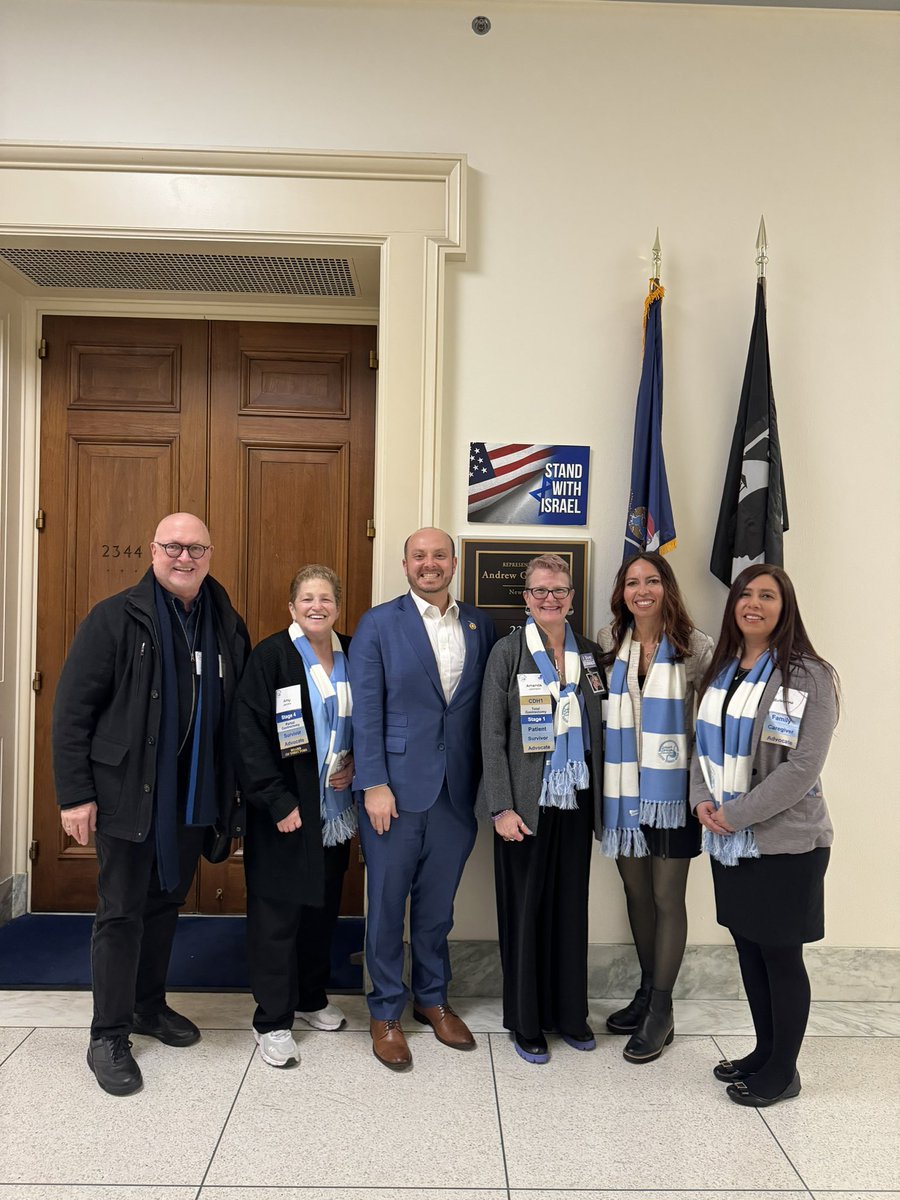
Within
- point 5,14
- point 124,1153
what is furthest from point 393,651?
point 5,14

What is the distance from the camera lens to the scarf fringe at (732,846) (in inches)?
103

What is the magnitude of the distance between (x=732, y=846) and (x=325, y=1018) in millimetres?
1588

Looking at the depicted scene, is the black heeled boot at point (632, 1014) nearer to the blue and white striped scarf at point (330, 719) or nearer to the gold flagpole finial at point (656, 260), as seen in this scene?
the blue and white striped scarf at point (330, 719)

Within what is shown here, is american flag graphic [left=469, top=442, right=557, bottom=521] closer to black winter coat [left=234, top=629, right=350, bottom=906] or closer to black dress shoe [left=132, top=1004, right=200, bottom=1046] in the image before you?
black winter coat [left=234, top=629, right=350, bottom=906]

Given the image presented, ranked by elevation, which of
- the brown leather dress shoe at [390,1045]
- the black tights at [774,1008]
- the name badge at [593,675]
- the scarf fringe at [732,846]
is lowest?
the brown leather dress shoe at [390,1045]

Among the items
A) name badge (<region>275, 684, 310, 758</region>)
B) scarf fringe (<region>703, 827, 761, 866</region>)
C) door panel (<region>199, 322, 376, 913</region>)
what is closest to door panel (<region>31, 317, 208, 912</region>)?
door panel (<region>199, 322, 376, 913</region>)

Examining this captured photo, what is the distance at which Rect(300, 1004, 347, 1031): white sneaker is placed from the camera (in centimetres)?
310

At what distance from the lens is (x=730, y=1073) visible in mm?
2803

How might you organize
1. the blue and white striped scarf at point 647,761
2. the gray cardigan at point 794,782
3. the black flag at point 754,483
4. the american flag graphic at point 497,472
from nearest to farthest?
the gray cardigan at point 794,782 → the blue and white striped scarf at point 647,761 → the black flag at point 754,483 → the american flag graphic at point 497,472

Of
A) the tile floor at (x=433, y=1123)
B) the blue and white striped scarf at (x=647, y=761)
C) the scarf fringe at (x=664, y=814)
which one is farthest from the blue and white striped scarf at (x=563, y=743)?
the tile floor at (x=433, y=1123)

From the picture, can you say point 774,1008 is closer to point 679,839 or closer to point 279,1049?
point 679,839

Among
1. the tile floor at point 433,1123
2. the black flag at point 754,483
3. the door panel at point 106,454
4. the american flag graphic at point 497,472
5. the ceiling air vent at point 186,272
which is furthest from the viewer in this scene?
the door panel at point 106,454

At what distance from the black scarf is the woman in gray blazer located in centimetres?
160

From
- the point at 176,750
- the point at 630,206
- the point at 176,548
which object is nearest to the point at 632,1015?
the point at 176,750
